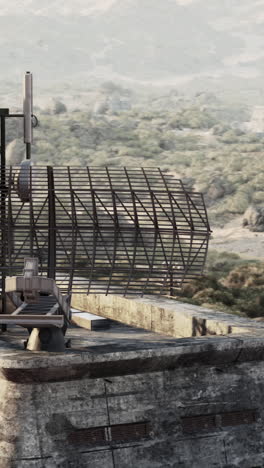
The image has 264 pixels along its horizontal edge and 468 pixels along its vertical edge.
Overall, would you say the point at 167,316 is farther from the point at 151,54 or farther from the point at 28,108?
the point at 151,54

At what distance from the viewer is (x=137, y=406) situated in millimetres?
15695

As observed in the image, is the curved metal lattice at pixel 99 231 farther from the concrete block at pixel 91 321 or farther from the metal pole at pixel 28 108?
the concrete block at pixel 91 321

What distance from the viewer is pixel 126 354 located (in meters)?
15.5

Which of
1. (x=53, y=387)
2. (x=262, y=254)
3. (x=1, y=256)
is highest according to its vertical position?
(x=1, y=256)

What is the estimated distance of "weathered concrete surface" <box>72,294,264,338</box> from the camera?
1933 centimetres

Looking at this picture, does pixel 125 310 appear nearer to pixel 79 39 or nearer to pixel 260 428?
pixel 260 428

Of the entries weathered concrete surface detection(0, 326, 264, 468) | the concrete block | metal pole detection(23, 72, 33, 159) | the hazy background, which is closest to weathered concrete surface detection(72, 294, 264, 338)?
the concrete block

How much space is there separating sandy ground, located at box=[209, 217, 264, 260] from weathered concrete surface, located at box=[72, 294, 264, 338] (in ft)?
120

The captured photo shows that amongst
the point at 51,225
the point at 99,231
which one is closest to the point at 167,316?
the point at 99,231

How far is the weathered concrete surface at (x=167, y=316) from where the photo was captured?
63.4 ft

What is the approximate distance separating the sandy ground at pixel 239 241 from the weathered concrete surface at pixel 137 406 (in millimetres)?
43639

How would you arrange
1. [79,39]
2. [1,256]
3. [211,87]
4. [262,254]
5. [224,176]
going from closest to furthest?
[1,256]
[262,254]
[224,176]
[211,87]
[79,39]

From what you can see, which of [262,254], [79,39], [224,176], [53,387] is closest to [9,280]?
[53,387]

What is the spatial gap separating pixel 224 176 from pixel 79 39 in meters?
118
